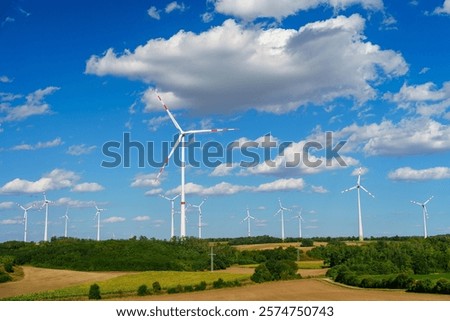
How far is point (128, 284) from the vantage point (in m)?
70.9

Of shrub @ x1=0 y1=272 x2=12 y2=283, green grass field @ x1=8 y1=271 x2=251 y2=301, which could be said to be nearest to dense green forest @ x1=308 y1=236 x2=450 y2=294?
green grass field @ x1=8 y1=271 x2=251 y2=301

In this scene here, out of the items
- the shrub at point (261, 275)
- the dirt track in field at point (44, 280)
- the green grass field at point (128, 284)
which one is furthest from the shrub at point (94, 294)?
the shrub at point (261, 275)

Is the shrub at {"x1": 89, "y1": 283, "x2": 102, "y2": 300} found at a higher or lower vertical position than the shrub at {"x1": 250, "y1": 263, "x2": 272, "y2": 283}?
lower

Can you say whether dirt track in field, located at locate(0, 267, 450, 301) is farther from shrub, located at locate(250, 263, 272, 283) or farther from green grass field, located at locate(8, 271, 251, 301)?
green grass field, located at locate(8, 271, 251, 301)

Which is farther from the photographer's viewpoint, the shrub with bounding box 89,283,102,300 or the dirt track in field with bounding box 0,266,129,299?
the dirt track in field with bounding box 0,266,129,299

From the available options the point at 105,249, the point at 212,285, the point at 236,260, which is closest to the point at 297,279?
the point at 212,285

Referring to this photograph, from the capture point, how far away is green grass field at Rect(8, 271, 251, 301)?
199 ft

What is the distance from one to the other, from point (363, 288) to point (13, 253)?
289 ft

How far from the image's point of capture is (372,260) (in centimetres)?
7706

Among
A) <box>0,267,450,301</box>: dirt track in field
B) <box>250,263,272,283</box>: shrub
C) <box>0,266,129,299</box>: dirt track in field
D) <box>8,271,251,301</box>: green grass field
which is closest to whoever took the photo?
<box>0,267,450,301</box>: dirt track in field

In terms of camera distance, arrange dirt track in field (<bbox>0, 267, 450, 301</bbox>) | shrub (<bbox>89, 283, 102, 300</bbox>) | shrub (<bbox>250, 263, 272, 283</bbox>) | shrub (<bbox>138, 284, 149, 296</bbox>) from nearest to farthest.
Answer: dirt track in field (<bbox>0, 267, 450, 301</bbox>) < shrub (<bbox>89, 283, 102, 300</bbox>) < shrub (<bbox>138, 284, 149, 296</bbox>) < shrub (<bbox>250, 263, 272, 283</bbox>)

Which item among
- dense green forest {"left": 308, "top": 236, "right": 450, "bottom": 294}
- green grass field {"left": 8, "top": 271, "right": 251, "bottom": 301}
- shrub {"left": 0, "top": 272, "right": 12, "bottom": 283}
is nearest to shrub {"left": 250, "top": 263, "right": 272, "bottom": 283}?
green grass field {"left": 8, "top": 271, "right": 251, "bottom": 301}

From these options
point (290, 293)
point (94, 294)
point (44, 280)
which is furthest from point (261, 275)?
point (44, 280)
